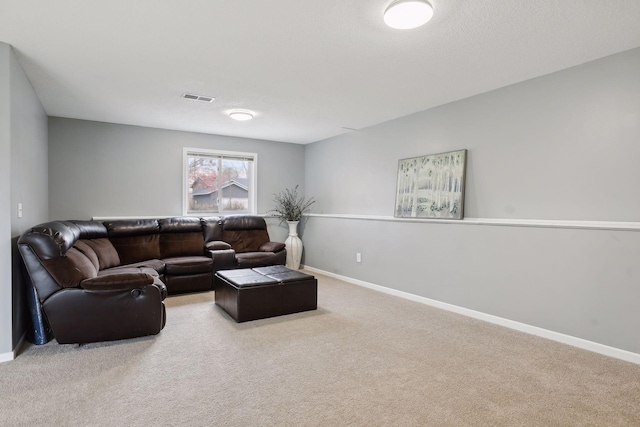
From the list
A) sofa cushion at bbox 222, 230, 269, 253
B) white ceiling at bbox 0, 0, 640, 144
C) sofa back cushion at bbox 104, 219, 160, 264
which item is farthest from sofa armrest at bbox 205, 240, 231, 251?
white ceiling at bbox 0, 0, 640, 144

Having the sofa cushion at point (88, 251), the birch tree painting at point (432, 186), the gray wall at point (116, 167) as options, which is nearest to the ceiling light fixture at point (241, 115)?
the gray wall at point (116, 167)

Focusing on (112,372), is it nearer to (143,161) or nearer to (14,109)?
(14,109)

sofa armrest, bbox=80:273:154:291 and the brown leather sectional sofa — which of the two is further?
sofa armrest, bbox=80:273:154:291

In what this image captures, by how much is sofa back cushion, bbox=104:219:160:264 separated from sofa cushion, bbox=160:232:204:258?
4.1 inches

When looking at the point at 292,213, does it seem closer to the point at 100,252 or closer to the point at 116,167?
the point at 116,167

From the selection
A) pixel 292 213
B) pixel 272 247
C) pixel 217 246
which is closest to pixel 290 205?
pixel 292 213

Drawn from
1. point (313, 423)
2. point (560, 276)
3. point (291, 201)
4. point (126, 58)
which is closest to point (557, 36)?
point (560, 276)

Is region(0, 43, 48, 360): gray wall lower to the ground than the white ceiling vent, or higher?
lower

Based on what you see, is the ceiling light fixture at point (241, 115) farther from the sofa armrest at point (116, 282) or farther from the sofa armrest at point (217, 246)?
the sofa armrest at point (116, 282)

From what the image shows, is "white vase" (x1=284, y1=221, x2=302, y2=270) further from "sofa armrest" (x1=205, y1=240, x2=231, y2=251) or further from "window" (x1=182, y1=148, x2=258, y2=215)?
"sofa armrest" (x1=205, y1=240, x2=231, y2=251)

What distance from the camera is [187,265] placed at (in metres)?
4.73

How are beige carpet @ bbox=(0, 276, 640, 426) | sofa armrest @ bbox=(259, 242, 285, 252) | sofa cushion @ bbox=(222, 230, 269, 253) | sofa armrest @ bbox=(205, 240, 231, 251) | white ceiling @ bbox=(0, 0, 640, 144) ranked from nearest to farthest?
beige carpet @ bbox=(0, 276, 640, 426) < white ceiling @ bbox=(0, 0, 640, 144) < sofa armrest @ bbox=(205, 240, 231, 251) < sofa armrest @ bbox=(259, 242, 285, 252) < sofa cushion @ bbox=(222, 230, 269, 253)

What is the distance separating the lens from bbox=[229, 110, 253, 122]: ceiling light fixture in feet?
14.9

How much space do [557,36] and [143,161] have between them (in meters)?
5.41
